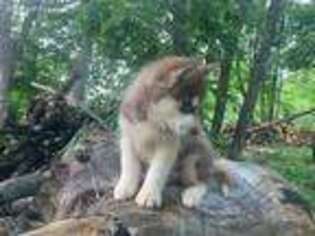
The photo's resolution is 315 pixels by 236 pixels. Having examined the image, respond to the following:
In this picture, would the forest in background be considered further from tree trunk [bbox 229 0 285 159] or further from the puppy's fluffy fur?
the puppy's fluffy fur

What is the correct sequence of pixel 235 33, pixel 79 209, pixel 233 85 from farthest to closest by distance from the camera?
1. pixel 233 85
2. pixel 235 33
3. pixel 79 209

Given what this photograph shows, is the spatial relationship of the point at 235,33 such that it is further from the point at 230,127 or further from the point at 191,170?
the point at 191,170

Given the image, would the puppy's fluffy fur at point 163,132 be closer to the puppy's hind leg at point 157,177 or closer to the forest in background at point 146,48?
the puppy's hind leg at point 157,177

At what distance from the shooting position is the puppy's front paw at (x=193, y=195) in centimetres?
535

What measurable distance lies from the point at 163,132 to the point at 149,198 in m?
0.41

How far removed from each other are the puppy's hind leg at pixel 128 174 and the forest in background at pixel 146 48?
185cm

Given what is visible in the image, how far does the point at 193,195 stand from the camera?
5.36 m

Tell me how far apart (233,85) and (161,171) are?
4297mm

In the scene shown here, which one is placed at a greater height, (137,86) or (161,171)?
(137,86)

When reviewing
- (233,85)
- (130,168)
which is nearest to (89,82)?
(233,85)

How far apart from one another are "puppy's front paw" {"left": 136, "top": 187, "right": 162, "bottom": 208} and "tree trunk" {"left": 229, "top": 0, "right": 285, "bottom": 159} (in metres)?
2.80

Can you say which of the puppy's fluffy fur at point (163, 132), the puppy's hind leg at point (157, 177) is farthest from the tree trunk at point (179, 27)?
the puppy's hind leg at point (157, 177)

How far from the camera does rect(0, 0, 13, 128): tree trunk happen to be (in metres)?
7.58

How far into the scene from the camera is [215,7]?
303 inches
